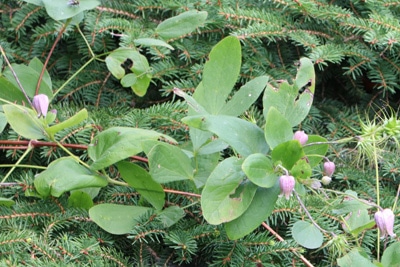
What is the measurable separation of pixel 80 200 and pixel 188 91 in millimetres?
301

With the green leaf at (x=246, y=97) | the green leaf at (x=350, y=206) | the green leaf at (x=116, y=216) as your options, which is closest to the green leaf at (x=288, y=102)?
the green leaf at (x=246, y=97)

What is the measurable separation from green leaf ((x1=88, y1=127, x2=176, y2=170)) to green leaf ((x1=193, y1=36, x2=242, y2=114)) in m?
0.09

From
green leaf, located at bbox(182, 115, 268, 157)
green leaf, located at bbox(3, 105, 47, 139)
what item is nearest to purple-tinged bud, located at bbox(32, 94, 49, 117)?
green leaf, located at bbox(3, 105, 47, 139)

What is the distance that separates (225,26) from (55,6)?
0.34 metres

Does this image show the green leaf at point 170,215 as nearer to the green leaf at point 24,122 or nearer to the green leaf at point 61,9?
the green leaf at point 24,122

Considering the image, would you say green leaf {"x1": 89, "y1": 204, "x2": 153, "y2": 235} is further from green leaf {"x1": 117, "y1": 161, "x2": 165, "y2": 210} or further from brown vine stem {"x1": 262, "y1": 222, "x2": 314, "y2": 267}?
brown vine stem {"x1": 262, "y1": 222, "x2": 314, "y2": 267}

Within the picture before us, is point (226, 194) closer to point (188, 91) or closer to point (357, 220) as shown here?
point (357, 220)

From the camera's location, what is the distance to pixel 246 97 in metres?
0.78

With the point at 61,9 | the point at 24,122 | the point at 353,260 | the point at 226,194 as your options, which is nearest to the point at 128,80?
the point at 61,9

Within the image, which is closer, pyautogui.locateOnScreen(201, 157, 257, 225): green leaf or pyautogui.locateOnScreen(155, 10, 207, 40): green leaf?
pyautogui.locateOnScreen(201, 157, 257, 225): green leaf

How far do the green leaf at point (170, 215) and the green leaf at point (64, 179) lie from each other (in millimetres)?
91

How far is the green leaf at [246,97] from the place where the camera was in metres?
0.78

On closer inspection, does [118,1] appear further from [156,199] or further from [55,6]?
[156,199]

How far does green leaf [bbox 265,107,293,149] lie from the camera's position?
0.70 meters
